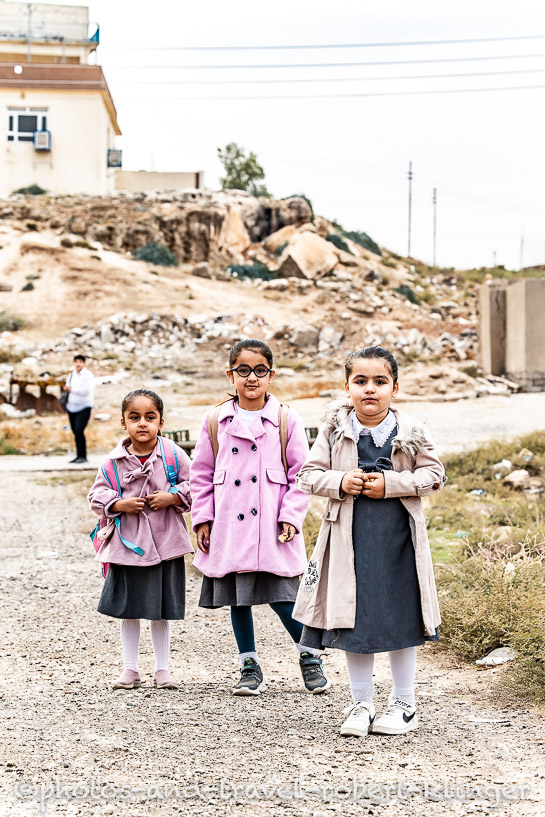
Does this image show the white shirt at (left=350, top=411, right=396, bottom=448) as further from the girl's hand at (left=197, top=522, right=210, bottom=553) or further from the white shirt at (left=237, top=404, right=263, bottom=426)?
the girl's hand at (left=197, top=522, right=210, bottom=553)

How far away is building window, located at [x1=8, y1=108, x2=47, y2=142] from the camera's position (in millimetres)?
51500

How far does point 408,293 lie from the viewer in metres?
48.2

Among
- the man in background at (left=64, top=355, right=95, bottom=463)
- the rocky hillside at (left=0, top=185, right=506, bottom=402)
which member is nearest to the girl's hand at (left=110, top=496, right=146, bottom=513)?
the man in background at (left=64, top=355, right=95, bottom=463)

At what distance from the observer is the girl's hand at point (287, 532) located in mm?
4555

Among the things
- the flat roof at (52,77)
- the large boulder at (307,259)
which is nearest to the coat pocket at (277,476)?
the large boulder at (307,259)

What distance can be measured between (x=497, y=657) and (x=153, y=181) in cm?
5401

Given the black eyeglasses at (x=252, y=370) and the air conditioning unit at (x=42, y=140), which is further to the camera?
the air conditioning unit at (x=42, y=140)

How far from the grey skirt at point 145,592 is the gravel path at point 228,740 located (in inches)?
14.2

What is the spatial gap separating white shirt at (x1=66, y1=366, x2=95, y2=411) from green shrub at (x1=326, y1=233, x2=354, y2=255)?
38893 millimetres

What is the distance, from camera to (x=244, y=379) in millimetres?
4711

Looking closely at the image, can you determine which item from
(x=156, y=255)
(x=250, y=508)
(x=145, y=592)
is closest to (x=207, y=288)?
(x=156, y=255)

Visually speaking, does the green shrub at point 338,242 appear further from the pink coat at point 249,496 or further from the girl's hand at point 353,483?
the girl's hand at point 353,483

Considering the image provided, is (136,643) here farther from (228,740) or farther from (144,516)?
(228,740)

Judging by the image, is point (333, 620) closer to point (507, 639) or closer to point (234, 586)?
point (234, 586)
